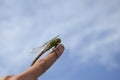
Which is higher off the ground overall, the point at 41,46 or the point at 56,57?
the point at 41,46

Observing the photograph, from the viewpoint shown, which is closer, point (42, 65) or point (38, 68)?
point (38, 68)

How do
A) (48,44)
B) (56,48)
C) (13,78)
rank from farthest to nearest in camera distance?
1. (48,44)
2. (56,48)
3. (13,78)

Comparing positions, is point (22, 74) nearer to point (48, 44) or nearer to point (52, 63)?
point (52, 63)

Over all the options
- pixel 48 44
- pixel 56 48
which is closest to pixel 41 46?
pixel 48 44

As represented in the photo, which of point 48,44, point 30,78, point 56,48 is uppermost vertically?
point 48,44
